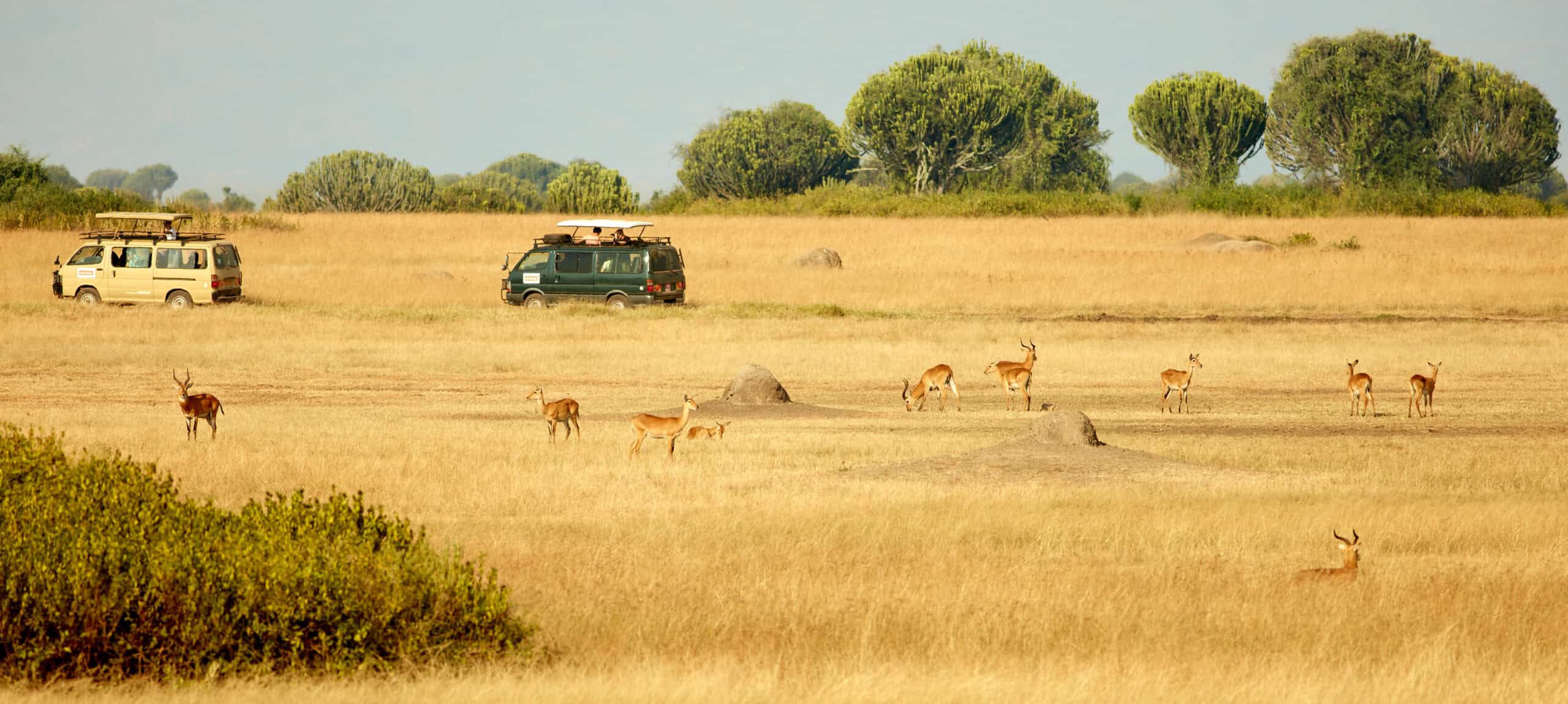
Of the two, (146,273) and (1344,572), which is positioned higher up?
(146,273)

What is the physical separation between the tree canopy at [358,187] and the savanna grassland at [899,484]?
51618 mm

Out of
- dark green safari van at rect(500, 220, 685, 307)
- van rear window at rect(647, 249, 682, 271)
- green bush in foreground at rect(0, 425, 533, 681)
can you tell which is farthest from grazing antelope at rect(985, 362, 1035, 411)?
dark green safari van at rect(500, 220, 685, 307)

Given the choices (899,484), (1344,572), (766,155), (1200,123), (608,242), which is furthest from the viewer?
(766,155)

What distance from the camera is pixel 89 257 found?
3994cm

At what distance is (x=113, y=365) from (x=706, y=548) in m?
20.2

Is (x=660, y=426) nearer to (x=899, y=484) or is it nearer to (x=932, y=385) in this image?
(x=899, y=484)

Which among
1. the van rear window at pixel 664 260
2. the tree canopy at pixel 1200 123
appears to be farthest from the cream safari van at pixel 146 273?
the tree canopy at pixel 1200 123

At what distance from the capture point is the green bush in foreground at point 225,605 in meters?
8.83

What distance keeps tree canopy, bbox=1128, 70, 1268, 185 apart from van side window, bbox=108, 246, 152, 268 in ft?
286

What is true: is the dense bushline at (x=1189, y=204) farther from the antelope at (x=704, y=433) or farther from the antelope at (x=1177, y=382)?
the antelope at (x=704, y=433)

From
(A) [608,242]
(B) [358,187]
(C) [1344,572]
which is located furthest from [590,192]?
(C) [1344,572]

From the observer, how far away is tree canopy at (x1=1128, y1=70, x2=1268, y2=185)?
376 feet

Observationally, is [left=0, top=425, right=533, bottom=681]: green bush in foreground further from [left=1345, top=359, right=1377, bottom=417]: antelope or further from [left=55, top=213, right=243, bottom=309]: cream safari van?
[left=55, top=213, right=243, bottom=309]: cream safari van

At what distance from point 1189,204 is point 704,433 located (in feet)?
226
